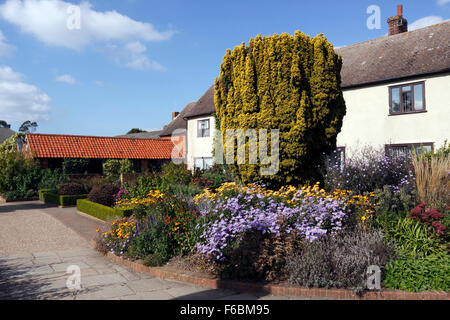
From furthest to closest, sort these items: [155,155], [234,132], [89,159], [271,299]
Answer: [155,155] < [89,159] < [234,132] < [271,299]

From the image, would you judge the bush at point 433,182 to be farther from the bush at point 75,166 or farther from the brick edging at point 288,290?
the bush at point 75,166

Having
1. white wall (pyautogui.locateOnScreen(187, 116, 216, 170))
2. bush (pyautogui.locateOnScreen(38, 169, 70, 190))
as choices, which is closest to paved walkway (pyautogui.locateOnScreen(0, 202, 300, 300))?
bush (pyautogui.locateOnScreen(38, 169, 70, 190))

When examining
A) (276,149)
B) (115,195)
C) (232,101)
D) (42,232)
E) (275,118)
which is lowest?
(42,232)

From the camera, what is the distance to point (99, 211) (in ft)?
40.4

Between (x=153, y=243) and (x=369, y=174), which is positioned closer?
(x=153, y=243)

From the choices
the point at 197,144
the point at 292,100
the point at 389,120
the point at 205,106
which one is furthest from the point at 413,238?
the point at 197,144

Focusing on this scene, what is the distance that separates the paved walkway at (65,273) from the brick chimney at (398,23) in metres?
18.0

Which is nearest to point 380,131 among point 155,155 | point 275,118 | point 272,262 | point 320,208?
point 275,118

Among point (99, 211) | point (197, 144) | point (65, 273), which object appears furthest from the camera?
point (197, 144)

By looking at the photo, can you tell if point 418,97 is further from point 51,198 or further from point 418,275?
point 51,198

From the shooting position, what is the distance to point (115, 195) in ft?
44.9

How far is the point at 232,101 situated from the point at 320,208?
4799mm

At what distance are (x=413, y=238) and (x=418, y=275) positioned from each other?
3.09 feet
